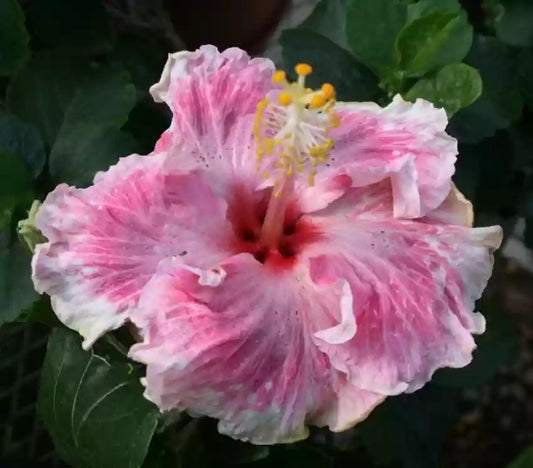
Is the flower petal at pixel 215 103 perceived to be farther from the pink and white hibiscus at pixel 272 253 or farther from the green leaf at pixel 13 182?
the green leaf at pixel 13 182

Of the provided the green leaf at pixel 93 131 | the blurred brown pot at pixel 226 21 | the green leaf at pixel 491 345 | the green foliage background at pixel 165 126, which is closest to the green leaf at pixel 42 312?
the green foliage background at pixel 165 126

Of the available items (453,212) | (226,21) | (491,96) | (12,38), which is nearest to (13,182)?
(12,38)

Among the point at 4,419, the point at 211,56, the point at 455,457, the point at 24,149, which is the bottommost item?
the point at 455,457

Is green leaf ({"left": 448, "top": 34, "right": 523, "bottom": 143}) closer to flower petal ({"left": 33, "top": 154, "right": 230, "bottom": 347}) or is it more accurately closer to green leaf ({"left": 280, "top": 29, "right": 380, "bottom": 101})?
green leaf ({"left": 280, "top": 29, "right": 380, "bottom": 101})

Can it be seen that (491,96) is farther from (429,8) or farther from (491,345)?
(491,345)

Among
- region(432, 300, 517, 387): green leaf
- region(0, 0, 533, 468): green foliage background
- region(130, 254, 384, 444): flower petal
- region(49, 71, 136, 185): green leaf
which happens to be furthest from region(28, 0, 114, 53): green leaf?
region(432, 300, 517, 387): green leaf

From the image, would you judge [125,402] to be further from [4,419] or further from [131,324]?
[4,419]

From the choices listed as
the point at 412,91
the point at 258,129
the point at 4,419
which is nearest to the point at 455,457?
the point at 4,419
